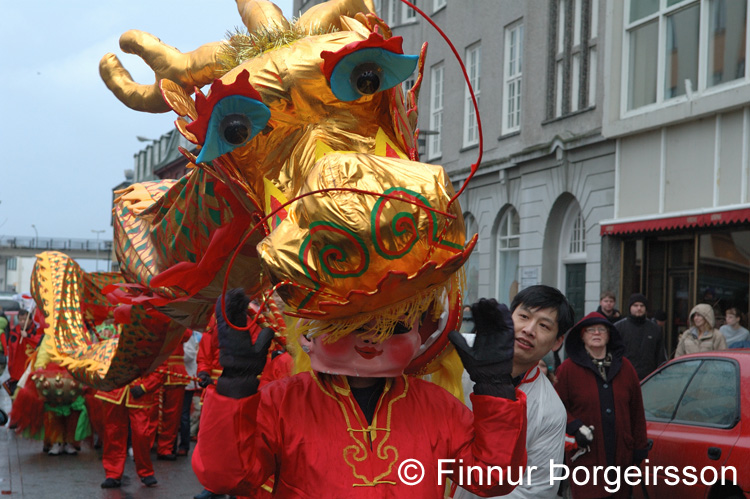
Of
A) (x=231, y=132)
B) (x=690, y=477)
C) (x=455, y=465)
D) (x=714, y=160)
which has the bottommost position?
(x=690, y=477)

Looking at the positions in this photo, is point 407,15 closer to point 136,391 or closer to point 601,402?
point 136,391

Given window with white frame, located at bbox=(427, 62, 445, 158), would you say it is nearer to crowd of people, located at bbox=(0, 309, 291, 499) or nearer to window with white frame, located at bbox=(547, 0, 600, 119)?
window with white frame, located at bbox=(547, 0, 600, 119)

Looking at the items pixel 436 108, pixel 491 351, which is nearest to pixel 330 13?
pixel 491 351

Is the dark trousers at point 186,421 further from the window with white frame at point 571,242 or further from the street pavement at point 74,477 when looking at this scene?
the window with white frame at point 571,242

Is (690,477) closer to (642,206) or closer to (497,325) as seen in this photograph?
(497,325)

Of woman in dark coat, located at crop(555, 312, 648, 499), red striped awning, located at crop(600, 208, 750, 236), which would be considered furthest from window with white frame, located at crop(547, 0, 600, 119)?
woman in dark coat, located at crop(555, 312, 648, 499)

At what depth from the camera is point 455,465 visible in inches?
117

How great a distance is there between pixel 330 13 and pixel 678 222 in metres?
9.87

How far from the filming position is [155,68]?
438 cm

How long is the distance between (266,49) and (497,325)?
145 cm

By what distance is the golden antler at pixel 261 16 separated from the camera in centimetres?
378

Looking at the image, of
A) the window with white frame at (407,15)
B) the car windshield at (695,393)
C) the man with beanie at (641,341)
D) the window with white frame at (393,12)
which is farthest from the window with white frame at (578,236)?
the window with white frame at (393,12)

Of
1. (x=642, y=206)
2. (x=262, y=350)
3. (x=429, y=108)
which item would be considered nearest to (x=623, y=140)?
(x=642, y=206)

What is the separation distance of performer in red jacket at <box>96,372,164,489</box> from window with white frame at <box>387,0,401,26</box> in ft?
53.8
